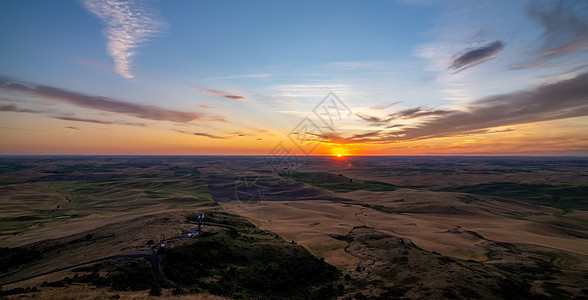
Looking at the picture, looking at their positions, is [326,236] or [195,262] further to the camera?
[326,236]

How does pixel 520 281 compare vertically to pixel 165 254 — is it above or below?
below

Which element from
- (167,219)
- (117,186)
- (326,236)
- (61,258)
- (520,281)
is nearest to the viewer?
(520,281)

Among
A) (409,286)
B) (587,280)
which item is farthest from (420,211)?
(409,286)

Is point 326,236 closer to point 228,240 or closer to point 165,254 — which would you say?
point 228,240

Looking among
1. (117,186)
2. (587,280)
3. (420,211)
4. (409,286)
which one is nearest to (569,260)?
(587,280)

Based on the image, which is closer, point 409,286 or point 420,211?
point 409,286

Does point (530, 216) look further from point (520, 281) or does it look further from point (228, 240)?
point (228, 240)

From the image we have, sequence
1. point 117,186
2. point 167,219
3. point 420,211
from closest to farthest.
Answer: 1. point 167,219
2. point 420,211
3. point 117,186

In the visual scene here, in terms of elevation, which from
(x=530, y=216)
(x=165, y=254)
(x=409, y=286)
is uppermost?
(x=165, y=254)

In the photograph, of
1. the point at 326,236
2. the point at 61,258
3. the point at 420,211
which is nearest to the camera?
the point at 61,258
